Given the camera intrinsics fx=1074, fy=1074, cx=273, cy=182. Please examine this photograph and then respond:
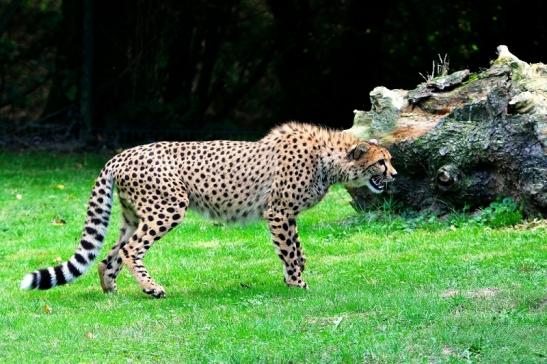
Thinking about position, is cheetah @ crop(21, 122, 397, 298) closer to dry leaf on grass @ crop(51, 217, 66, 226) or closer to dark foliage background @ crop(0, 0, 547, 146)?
dry leaf on grass @ crop(51, 217, 66, 226)

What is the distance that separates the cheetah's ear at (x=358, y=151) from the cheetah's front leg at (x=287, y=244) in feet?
2.27

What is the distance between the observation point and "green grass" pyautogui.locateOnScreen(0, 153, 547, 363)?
19.1 ft

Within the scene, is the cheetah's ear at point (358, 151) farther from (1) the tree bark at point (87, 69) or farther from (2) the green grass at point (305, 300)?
(1) the tree bark at point (87, 69)

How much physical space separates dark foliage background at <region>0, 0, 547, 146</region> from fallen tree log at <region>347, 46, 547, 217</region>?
6.58 m

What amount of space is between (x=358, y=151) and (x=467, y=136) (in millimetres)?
1629

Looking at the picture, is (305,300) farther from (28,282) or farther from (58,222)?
(58,222)

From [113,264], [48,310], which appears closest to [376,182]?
[113,264]

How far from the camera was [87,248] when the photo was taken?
303 inches

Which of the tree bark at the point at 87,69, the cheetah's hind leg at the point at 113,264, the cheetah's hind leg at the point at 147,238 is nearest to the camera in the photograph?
the cheetah's hind leg at the point at 147,238

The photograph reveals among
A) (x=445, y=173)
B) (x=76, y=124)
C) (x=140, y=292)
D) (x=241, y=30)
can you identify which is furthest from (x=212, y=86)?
(x=140, y=292)

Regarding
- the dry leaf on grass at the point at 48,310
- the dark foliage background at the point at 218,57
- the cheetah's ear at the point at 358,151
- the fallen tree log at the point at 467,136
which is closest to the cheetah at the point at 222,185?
the cheetah's ear at the point at 358,151

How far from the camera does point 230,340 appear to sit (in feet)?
20.0

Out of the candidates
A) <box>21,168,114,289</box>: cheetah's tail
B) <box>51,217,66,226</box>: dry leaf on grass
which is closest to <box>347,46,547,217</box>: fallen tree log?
<box>21,168,114,289</box>: cheetah's tail

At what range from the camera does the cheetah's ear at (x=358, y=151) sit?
8.03 meters
